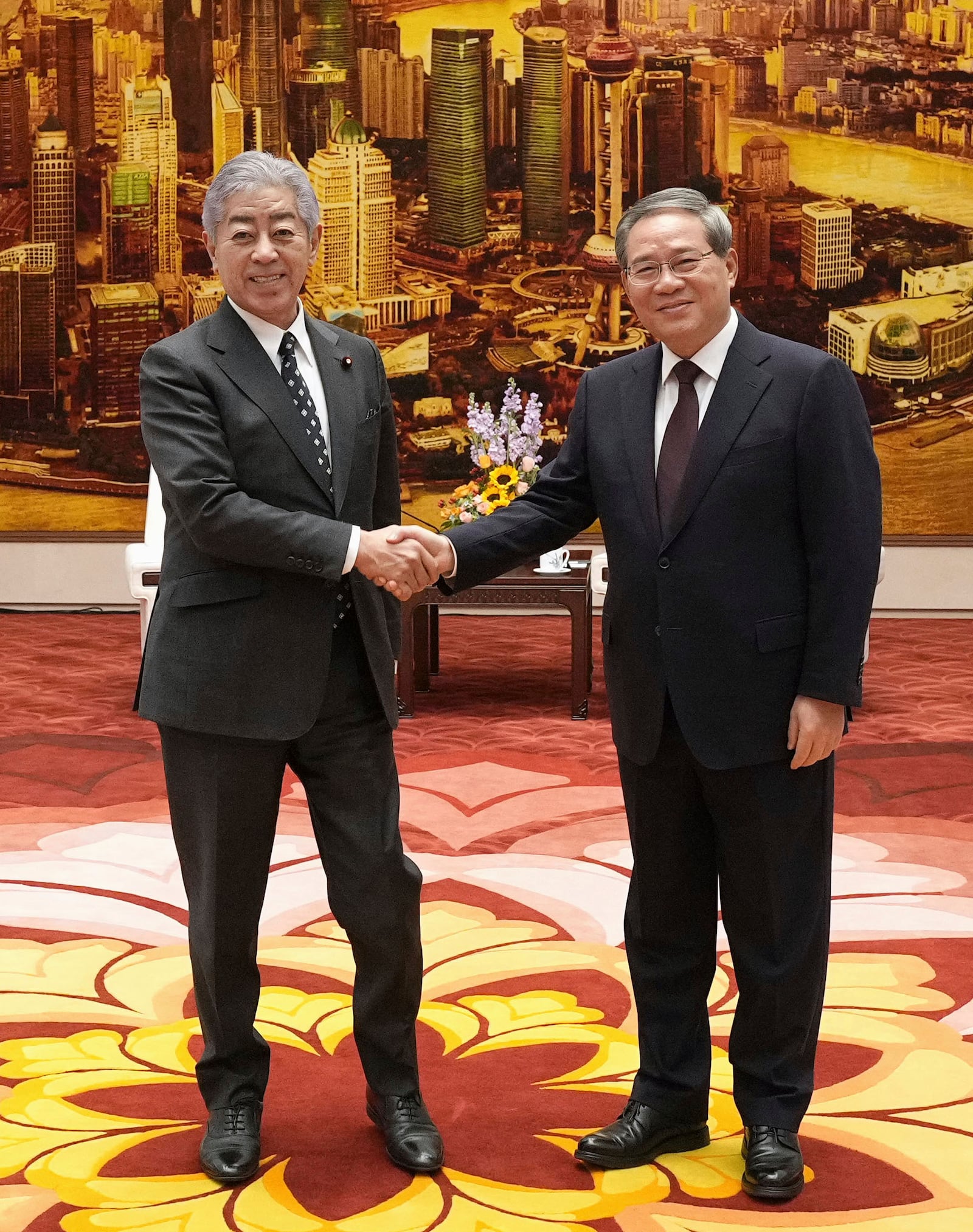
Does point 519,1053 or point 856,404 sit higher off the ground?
point 856,404

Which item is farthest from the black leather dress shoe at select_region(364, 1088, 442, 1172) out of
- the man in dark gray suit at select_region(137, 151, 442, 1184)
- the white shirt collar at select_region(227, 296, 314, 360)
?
the white shirt collar at select_region(227, 296, 314, 360)

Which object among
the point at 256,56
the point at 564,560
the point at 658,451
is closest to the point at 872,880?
the point at 658,451

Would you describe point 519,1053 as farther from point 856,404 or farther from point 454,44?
point 454,44

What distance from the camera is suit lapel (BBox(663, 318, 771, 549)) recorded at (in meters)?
2.34

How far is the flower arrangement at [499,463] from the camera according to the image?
6.53m

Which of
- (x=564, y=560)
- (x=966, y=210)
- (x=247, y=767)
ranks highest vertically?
(x=966, y=210)

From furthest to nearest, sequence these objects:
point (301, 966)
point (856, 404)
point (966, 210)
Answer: point (966, 210), point (301, 966), point (856, 404)

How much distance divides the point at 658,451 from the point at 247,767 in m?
0.88

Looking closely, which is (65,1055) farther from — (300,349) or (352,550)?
(300,349)

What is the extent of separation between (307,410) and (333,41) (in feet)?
25.0

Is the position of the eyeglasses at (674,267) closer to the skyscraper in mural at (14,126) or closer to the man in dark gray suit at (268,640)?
the man in dark gray suit at (268,640)

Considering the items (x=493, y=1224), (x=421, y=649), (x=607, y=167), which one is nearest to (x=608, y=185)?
(x=607, y=167)

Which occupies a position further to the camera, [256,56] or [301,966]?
[256,56]

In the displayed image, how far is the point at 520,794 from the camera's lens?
16.7 feet
